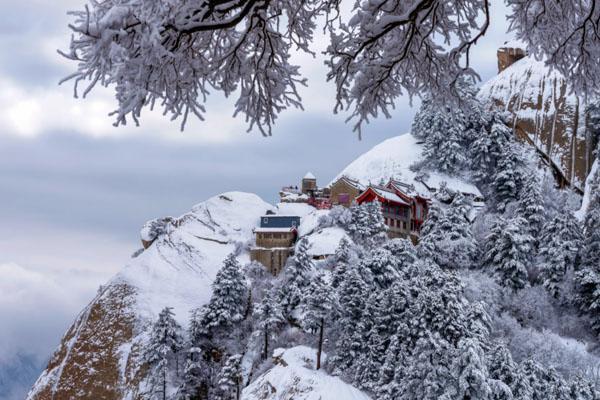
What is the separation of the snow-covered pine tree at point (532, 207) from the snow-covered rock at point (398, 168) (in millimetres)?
6356

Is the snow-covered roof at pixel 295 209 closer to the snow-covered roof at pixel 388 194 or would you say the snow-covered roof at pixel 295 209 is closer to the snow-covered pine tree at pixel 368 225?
the snow-covered roof at pixel 388 194

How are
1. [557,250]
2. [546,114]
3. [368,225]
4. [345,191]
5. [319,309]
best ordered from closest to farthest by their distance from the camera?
[319,309], [557,250], [368,225], [345,191], [546,114]

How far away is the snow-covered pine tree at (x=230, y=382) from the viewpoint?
37031 millimetres

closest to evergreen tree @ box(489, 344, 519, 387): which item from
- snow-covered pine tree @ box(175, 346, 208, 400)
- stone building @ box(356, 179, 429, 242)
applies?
snow-covered pine tree @ box(175, 346, 208, 400)

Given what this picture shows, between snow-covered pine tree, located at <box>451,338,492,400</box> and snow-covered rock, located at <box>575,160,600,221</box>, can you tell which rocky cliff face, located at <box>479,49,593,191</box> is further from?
snow-covered pine tree, located at <box>451,338,492,400</box>

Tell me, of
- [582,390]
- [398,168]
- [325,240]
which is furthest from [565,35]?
[398,168]

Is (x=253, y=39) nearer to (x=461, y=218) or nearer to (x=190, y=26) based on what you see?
(x=190, y=26)

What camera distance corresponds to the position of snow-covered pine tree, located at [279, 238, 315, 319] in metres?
39.8

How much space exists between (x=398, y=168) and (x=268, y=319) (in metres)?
24.5

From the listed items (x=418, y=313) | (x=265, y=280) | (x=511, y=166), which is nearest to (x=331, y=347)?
(x=418, y=313)

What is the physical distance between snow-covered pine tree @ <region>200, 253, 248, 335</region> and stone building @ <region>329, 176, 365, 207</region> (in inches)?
490

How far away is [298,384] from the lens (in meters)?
30.0

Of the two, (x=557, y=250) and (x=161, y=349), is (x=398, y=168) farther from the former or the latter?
(x=161, y=349)

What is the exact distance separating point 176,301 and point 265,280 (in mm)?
6477
